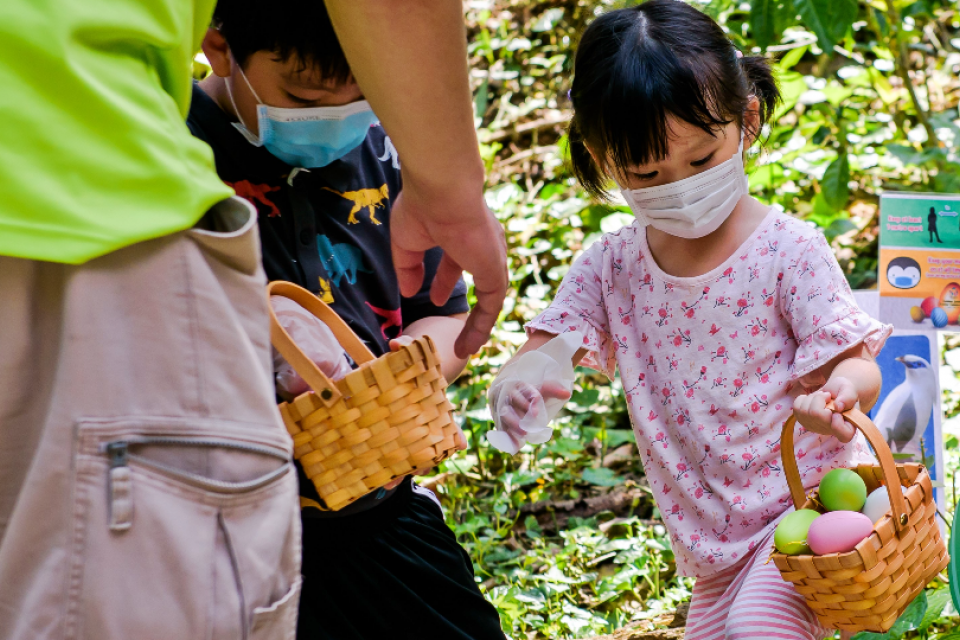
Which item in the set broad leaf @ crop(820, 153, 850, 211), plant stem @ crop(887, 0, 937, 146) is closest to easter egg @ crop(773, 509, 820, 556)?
broad leaf @ crop(820, 153, 850, 211)

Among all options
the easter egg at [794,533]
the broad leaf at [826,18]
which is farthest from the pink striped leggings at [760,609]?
the broad leaf at [826,18]

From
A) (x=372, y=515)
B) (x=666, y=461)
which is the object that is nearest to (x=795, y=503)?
(x=666, y=461)

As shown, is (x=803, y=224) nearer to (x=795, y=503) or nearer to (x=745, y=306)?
(x=745, y=306)

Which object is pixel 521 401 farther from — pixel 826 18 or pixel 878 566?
pixel 826 18

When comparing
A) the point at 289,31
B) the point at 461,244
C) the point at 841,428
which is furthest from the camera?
the point at 841,428

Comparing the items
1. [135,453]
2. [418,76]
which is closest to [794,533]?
[418,76]

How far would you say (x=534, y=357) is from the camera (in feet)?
5.83

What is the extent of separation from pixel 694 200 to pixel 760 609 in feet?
2.37

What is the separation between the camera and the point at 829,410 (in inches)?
58.9

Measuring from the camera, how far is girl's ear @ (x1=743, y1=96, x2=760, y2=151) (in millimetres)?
1859

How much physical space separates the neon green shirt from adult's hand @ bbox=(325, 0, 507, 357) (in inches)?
8.9

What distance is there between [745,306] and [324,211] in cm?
81

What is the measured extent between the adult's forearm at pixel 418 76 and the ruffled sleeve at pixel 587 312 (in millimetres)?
857

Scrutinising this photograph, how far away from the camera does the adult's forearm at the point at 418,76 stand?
3.20 feet
